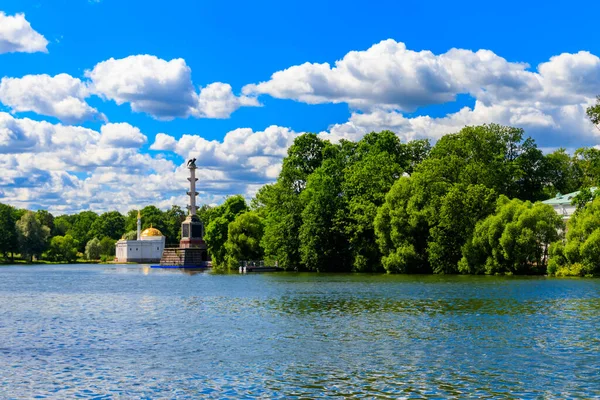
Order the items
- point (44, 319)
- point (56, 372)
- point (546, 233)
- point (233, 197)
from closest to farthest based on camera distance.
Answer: point (56, 372)
point (44, 319)
point (546, 233)
point (233, 197)

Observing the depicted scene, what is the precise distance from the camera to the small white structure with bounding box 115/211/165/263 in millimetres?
190750

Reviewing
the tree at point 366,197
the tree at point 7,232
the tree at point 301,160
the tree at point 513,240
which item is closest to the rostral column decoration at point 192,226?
the tree at point 301,160

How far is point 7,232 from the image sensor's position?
168 m

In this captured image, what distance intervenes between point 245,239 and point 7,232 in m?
84.0

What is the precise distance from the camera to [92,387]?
19250 millimetres

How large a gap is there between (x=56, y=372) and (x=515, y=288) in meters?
37.0

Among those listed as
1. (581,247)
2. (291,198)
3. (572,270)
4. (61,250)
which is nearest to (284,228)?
(291,198)

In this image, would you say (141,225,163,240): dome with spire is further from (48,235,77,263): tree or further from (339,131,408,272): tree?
(339,131,408,272): tree

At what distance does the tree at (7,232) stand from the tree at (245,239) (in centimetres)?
8079

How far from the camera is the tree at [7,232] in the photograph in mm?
167250

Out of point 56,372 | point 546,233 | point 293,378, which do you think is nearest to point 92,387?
point 56,372

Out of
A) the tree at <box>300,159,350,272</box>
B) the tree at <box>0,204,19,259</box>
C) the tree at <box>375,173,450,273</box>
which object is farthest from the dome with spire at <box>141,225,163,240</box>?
the tree at <box>375,173,450,273</box>

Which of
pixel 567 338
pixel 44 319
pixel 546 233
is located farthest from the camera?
pixel 546 233

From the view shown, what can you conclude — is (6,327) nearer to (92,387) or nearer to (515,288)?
(92,387)
